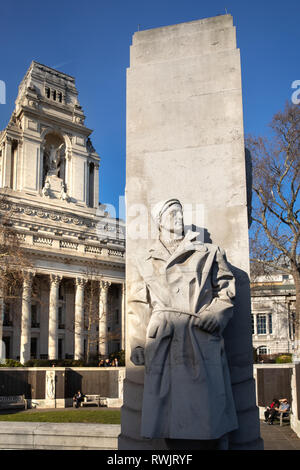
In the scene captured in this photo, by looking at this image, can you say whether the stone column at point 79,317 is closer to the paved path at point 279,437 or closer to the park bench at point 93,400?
the park bench at point 93,400

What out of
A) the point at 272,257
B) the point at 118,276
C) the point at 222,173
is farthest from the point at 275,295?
the point at 222,173

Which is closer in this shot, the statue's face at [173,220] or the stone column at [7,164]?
the statue's face at [173,220]

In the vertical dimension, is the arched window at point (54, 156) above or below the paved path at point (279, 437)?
above

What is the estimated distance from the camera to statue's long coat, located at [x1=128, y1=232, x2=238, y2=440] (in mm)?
4258

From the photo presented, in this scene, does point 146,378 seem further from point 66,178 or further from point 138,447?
point 66,178

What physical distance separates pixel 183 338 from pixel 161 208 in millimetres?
1454

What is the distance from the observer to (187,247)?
15.8 ft

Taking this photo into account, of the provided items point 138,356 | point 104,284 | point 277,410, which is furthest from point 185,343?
point 104,284

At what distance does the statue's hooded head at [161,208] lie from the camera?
16.6 ft

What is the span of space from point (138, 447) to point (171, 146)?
353cm

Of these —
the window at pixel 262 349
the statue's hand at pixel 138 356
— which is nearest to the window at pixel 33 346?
the window at pixel 262 349

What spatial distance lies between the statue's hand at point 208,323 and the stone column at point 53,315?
49.2m

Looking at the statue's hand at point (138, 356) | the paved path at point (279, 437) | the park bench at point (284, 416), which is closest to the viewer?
the statue's hand at point (138, 356)

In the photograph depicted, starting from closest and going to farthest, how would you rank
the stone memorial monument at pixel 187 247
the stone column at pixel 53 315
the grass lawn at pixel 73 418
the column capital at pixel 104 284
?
the stone memorial monument at pixel 187 247 < the grass lawn at pixel 73 418 < the stone column at pixel 53 315 < the column capital at pixel 104 284
